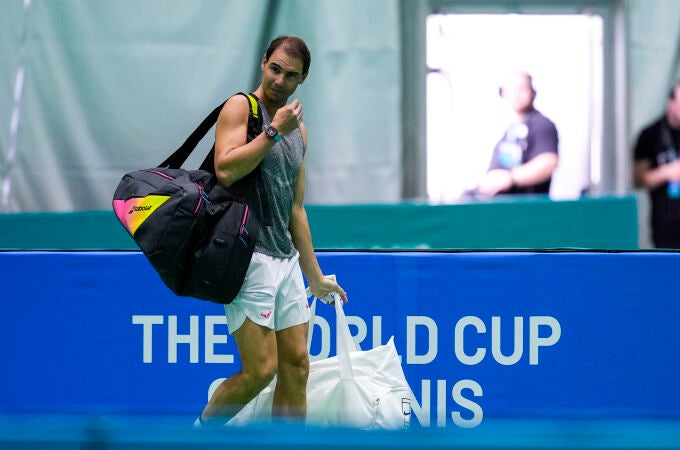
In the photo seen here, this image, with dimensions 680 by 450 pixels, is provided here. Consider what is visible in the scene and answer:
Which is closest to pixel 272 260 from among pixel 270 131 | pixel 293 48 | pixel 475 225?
pixel 270 131

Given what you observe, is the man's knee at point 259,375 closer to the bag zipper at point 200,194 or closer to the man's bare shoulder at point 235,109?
the bag zipper at point 200,194

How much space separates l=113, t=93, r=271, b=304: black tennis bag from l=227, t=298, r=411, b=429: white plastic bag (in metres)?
0.53

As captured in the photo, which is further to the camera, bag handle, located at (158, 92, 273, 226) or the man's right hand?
bag handle, located at (158, 92, 273, 226)

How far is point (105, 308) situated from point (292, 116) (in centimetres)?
153

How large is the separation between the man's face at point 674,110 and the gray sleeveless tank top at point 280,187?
12.2 feet

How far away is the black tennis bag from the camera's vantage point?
3293 mm

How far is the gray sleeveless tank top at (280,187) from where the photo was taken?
354 centimetres

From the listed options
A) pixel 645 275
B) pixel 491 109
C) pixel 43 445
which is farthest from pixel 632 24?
pixel 43 445

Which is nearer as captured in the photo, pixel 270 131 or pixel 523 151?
pixel 270 131

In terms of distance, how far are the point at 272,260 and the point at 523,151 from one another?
3.52 metres

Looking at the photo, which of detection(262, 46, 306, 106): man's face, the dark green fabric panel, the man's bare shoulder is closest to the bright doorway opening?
the dark green fabric panel

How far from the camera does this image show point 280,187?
358cm

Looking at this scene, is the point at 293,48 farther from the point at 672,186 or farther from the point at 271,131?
the point at 672,186

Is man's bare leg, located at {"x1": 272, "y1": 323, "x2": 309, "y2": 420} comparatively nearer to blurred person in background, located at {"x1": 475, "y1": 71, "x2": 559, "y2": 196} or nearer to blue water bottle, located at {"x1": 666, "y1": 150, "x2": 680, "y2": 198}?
blurred person in background, located at {"x1": 475, "y1": 71, "x2": 559, "y2": 196}
